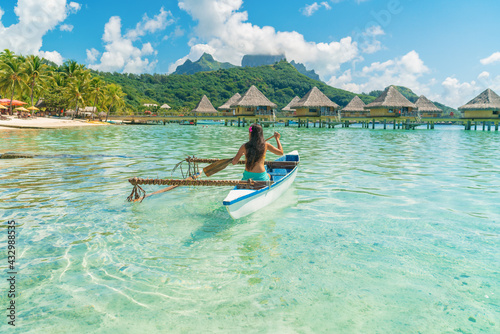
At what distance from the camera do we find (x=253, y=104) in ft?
168

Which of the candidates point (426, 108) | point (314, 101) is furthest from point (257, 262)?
point (426, 108)

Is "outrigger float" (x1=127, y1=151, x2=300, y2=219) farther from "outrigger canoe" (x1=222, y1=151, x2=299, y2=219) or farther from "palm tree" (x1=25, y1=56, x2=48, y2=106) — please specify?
"palm tree" (x1=25, y1=56, x2=48, y2=106)

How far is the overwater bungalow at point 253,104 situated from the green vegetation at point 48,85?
74.0 ft

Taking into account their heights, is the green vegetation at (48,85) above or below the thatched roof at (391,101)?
above

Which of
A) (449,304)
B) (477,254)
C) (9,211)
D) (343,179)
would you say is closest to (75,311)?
(449,304)

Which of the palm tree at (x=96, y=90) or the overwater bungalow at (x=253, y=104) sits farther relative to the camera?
the palm tree at (x=96, y=90)

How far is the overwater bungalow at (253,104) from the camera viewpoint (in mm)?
51594

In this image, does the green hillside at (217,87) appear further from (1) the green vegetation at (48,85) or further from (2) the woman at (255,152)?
(2) the woman at (255,152)

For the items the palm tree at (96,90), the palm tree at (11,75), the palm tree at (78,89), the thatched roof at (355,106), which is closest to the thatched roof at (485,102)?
the thatched roof at (355,106)

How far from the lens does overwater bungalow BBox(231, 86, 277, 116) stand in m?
51.6

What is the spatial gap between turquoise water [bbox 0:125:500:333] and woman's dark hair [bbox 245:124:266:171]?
1086mm

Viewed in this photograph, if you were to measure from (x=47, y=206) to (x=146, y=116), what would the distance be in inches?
2241

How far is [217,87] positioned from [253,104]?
172 feet

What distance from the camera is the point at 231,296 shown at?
3717 millimetres
